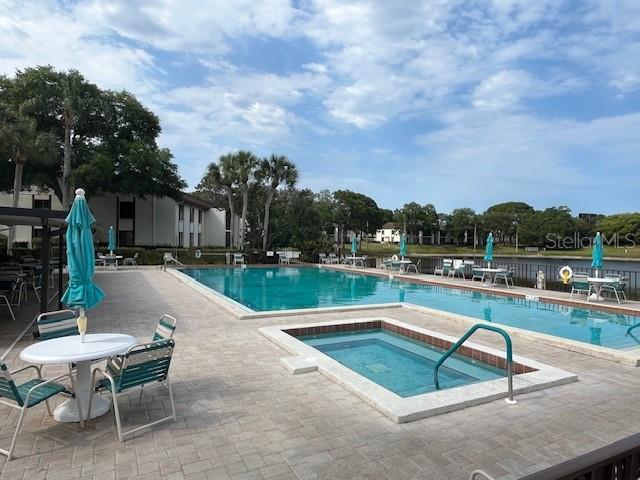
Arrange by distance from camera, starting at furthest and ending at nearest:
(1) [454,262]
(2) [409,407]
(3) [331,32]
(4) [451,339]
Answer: (1) [454,262]
(3) [331,32]
(4) [451,339]
(2) [409,407]

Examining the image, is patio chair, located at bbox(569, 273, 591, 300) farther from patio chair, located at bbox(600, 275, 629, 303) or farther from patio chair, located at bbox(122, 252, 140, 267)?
patio chair, located at bbox(122, 252, 140, 267)

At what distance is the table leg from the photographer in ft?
12.9

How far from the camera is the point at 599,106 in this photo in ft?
59.4

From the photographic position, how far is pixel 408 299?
13867 mm

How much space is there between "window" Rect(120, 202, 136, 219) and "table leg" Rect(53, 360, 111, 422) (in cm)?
3246

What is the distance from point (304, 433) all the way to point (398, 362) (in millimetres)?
3661

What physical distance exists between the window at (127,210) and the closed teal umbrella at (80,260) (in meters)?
31.7

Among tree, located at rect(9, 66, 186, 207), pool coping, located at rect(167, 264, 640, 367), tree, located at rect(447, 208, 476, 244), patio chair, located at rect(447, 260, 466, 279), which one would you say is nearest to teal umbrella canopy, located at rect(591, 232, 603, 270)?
pool coping, located at rect(167, 264, 640, 367)

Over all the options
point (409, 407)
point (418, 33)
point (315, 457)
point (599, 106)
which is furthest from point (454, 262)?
point (315, 457)

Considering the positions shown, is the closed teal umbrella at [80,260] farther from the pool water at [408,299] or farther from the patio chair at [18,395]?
the pool water at [408,299]

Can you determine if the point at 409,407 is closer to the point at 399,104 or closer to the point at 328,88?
the point at 328,88

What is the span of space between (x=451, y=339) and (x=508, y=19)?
7.41 m

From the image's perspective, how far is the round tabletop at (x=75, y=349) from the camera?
141 inches

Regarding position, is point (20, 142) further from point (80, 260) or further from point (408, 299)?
Answer: point (80, 260)
